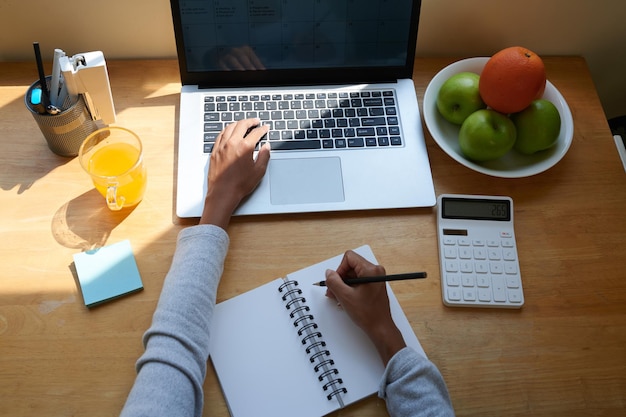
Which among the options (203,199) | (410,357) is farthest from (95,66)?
(410,357)

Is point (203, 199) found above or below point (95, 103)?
below

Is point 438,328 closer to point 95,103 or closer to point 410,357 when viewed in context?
point 410,357

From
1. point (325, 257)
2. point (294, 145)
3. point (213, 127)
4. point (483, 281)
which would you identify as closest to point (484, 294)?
point (483, 281)

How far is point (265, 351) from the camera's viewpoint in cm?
81

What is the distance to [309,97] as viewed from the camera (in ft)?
3.41

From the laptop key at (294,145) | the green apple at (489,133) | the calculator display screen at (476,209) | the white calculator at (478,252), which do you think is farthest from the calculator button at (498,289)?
the laptop key at (294,145)

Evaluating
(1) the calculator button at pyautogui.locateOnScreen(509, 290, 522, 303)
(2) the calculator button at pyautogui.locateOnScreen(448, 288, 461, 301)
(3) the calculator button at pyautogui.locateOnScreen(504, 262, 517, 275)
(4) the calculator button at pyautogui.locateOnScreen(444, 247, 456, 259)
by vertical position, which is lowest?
(1) the calculator button at pyautogui.locateOnScreen(509, 290, 522, 303)

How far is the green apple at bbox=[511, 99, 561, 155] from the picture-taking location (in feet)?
3.08

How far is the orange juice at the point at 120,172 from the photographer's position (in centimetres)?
88

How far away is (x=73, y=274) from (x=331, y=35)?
59 cm

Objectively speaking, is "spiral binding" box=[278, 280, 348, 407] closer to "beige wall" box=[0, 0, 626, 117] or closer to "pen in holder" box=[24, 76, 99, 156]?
"pen in holder" box=[24, 76, 99, 156]

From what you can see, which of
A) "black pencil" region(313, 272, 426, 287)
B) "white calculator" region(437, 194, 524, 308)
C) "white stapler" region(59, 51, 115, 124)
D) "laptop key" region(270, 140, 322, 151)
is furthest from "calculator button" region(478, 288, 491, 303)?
"white stapler" region(59, 51, 115, 124)

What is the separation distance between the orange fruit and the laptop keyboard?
18 centimetres

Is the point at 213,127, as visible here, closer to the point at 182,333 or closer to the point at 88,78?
the point at 88,78
